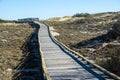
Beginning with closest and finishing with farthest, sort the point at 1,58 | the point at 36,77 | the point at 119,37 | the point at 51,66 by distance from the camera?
the point at 36,77
the point at 51,66
the point at 1,58
the point at 119,37

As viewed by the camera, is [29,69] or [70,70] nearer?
[70,70]

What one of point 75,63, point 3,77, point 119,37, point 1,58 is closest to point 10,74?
point 3,77

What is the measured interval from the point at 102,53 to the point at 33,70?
559cm

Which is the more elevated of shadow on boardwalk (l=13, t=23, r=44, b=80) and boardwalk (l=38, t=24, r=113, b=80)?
boardwalk (l=38, t=24, r=113, b=80)

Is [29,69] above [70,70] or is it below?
below

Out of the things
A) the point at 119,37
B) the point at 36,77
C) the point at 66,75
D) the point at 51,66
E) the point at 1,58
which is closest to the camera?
the point at 66,75

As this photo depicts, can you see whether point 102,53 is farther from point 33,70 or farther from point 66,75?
point 66,75

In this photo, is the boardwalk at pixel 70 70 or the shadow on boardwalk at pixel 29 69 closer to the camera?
the boardwalk at pixel 70 70

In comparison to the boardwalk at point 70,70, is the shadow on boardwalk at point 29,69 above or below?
below

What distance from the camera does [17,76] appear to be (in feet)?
64.3

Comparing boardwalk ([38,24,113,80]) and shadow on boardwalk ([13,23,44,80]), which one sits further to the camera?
shadow on boardwalk ([13,23,44,80])

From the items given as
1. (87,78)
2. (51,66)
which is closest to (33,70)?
(51,66)

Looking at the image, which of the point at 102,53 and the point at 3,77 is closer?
the point at 3,77

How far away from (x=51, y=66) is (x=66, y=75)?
3349 mm
